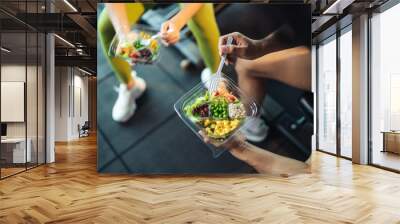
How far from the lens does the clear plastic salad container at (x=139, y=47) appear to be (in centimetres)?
673

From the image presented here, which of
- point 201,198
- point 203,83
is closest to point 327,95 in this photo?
point 203,83

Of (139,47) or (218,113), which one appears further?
(139,47)

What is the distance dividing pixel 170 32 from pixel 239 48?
1.20 meters

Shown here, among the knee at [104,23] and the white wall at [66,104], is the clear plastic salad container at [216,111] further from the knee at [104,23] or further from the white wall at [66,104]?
the white wall at [66,104]

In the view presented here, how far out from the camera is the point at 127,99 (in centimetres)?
682

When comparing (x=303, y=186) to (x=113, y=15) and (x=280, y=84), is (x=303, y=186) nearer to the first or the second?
(x=280, y=84)

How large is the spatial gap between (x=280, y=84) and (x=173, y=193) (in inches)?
108

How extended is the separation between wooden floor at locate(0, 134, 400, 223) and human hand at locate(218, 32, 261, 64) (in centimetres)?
205

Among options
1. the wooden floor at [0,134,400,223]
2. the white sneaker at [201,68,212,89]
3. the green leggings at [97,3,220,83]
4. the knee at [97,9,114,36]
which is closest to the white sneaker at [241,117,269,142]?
the wooden floor at [0,134,400,223]

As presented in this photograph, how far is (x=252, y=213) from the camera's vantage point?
4.28 meters

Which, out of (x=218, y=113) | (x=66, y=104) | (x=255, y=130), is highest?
(x=66, y=104)

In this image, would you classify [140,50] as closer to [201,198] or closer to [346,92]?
[201,198]

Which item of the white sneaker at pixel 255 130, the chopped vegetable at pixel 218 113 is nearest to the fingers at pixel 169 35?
the chopped vegetable at pixel 218 113

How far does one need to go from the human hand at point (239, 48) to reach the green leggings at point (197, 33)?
0.12m
